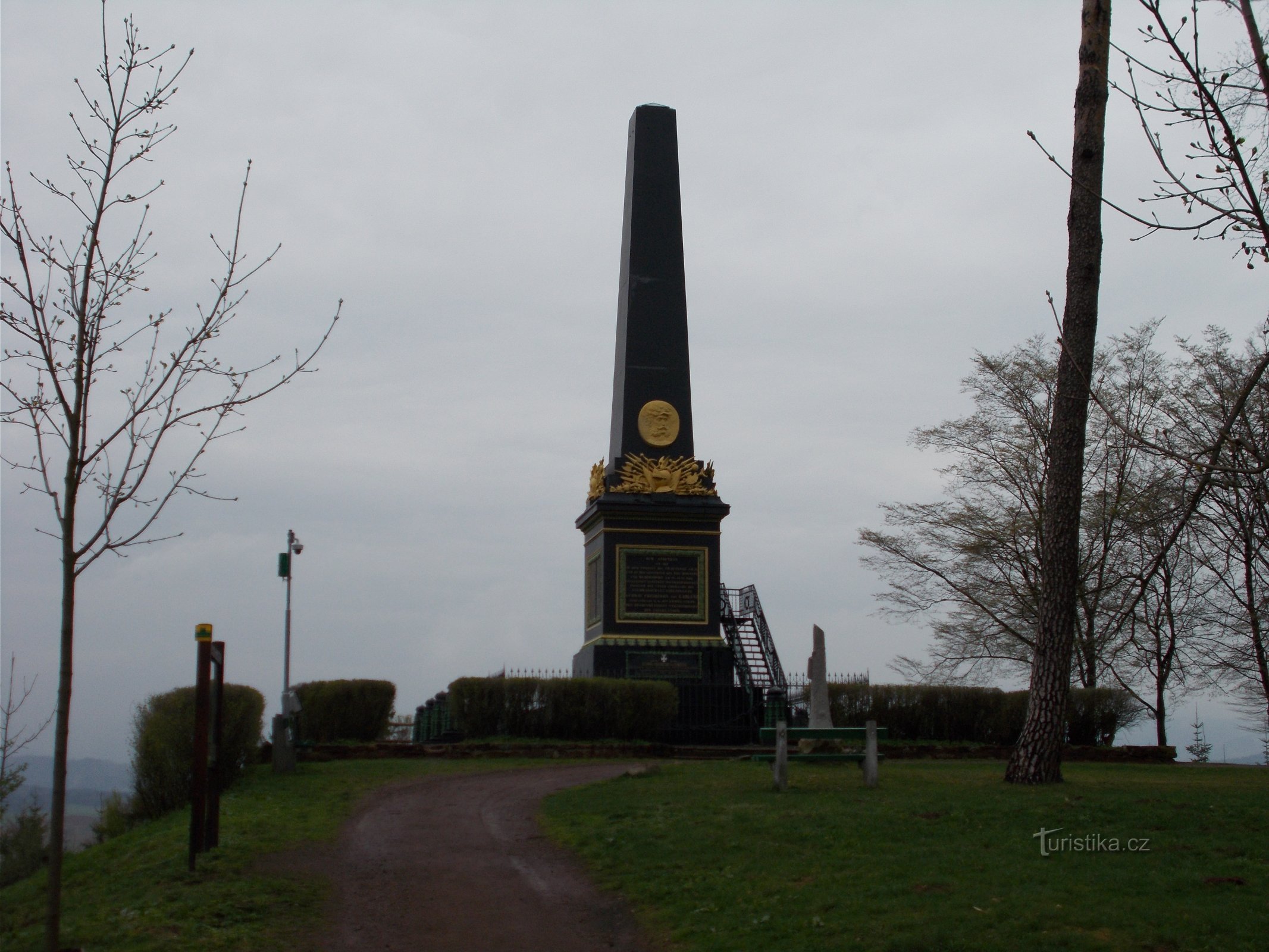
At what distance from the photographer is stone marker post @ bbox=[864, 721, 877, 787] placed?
13.7 meters

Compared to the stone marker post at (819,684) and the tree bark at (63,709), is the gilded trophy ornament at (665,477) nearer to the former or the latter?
the stone marker post at (819,684)

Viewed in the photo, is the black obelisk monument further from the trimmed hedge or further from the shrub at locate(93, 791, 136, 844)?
the shrub at locate(93, 791, 136, 844)

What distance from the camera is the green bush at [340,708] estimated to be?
64.5 feet

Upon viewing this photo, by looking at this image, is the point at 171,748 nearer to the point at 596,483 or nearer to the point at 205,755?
the point at 205,755

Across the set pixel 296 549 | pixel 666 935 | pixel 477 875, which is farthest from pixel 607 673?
pixel 666 935

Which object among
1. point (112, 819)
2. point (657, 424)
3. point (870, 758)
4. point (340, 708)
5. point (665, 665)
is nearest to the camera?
point (870, 758)

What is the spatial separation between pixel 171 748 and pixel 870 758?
313 inches

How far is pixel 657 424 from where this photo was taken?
25.7 m

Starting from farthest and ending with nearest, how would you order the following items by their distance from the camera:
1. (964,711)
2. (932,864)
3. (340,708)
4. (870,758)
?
(964,711) → (340,708) → (870,758) → (932,864)

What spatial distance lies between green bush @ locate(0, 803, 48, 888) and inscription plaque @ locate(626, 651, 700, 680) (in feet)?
33.7

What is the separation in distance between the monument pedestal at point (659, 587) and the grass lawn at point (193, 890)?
9.31 m

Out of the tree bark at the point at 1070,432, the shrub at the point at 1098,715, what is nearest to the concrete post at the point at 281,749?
the tree bark at the point at 1070,432

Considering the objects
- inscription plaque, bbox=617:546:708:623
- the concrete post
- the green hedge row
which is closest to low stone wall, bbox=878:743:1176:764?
the green hedge row

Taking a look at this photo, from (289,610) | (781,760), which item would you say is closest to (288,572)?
(289,610)
